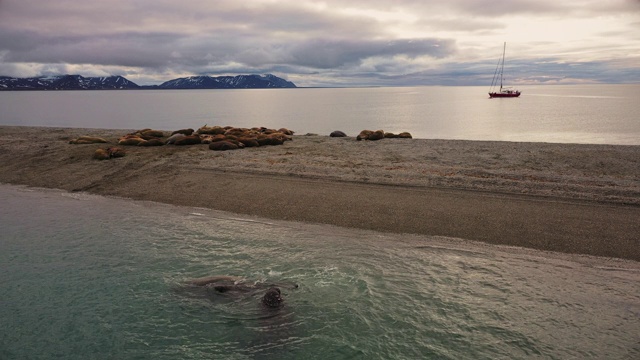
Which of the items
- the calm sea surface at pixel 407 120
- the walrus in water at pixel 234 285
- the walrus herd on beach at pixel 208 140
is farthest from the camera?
the calm sea surface at pixel 407 120

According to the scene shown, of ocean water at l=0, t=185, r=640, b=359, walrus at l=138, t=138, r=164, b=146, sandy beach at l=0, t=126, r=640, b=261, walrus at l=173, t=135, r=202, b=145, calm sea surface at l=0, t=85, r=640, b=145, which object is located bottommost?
ocean water at l=0, t=185, r=640, b=359

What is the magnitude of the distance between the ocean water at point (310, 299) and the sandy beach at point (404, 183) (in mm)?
1157

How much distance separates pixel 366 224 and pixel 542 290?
5.14 m

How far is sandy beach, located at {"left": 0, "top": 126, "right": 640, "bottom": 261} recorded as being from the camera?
11.7 m

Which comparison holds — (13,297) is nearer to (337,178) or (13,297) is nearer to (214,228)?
(214,228)

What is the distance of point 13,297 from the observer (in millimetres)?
Result: 8742

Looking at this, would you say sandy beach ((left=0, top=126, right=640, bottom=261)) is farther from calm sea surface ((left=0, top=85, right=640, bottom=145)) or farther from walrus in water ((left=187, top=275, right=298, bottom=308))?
calm sea surface ((left=0, top=85, right=640, bottom=145))

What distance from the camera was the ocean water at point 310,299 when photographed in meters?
6.99

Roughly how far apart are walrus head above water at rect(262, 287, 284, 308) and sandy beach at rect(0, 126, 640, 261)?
4815 mm

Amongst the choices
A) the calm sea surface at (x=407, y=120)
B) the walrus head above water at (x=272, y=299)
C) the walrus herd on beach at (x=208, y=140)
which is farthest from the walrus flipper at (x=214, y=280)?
the calm sea surface at (x=407, y=120)

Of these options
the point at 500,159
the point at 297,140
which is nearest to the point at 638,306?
the point at 500,159

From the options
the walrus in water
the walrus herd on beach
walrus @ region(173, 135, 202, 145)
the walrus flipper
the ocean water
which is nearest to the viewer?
the ocean water

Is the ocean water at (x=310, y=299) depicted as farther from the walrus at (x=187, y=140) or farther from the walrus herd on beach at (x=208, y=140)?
the walrus at (x=187, y=140)

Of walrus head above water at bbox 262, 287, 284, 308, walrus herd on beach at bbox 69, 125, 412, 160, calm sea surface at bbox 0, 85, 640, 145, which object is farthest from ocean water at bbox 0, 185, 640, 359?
calm sea surface at bbox 0, 85, 640, 145
